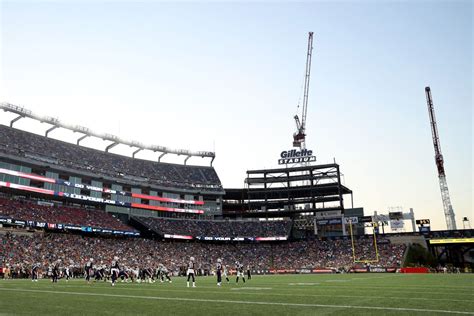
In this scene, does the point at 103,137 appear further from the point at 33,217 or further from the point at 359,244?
the point at 359,244

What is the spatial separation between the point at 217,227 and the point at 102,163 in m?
27.0

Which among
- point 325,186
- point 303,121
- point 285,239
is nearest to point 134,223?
point 285,239

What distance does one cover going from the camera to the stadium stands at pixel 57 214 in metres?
51.8

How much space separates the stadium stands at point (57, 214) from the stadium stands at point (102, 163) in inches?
282

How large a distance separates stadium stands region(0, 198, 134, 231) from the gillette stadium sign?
4231cm

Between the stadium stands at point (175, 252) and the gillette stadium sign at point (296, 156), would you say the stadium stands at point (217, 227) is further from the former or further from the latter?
the gillette stadium sign at point (296, 156)

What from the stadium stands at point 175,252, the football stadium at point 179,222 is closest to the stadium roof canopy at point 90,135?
the football stadium at point 179,222

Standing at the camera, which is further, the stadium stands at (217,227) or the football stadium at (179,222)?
the stadium stands at (217,227)

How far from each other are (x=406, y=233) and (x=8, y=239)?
216 ft

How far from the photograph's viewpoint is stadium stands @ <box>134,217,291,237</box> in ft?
239

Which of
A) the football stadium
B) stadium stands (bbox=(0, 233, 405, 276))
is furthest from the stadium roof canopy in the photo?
stadium stands (bbox=(0, 233, 405, 276))

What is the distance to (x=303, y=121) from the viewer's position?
136500mm

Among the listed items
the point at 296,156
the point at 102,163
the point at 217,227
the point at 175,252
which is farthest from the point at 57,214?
the point at 296,156

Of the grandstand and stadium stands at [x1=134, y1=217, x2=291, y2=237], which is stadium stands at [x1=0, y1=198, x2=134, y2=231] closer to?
the grandstand
